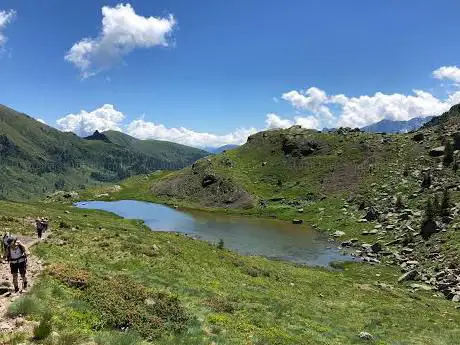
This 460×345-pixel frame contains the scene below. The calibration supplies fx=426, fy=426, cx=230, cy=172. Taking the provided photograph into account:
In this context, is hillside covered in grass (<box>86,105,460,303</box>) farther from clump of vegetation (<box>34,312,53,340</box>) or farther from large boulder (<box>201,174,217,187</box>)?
clump of vegetation (<box>34,312,53,340</box>)

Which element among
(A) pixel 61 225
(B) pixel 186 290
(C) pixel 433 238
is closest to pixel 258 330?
(B) pixel 186 290

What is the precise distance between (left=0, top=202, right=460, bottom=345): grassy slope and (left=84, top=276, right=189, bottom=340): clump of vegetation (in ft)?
1.41

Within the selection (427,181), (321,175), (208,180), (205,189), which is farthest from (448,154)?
(208,180)

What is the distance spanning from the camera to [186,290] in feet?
99.3

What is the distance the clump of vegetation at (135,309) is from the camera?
19906 mm

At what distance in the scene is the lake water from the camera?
76.4 m

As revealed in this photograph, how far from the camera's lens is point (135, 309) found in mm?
21516

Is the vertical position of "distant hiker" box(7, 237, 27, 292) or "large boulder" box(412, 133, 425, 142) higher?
"large boulder" box(412, 133, 425, 142)

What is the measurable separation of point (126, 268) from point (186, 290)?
685 centimetres

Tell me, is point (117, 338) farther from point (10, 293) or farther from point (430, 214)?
point (430, 214)

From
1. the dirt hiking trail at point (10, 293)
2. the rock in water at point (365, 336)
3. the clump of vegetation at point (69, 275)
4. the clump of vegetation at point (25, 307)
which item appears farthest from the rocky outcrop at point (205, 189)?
the clump of vegetation at point (25, 307)

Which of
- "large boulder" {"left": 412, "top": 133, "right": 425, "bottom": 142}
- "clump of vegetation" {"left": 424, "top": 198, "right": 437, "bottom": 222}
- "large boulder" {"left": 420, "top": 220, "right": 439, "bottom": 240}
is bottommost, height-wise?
"large boulder" {"left": 420, "top": 220, "right": 439, "bottom": 240}

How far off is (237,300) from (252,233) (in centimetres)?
6627

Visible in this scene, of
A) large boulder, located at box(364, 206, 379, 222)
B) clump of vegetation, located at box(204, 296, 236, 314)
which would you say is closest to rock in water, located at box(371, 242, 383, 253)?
large boulder, located at box(364, 206, 379, 222)
